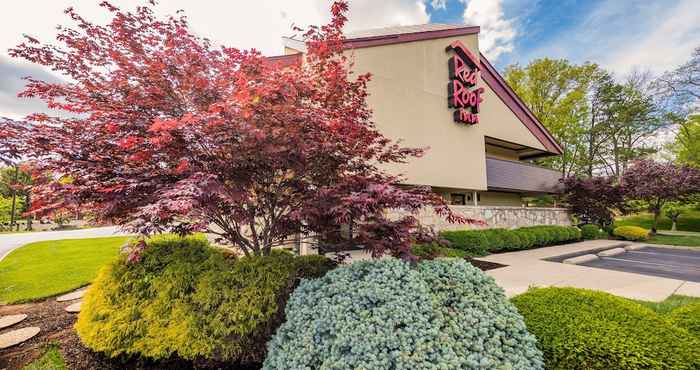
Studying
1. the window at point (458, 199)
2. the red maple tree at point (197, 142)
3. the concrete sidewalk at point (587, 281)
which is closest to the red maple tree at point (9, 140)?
the red maple tree at point (197, 142)

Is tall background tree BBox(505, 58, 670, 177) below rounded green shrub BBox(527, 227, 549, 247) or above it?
above

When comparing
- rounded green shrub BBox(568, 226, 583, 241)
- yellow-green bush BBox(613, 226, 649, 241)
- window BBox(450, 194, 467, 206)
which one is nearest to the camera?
rounded green shrub BBox(568, 226, 583, 241)

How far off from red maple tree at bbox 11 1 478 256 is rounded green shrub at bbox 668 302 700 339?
6.12 ft

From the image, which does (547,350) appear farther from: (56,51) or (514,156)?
(514,156)

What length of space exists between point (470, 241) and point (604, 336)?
265 inches

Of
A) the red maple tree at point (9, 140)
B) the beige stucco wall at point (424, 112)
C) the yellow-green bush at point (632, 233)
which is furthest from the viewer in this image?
the yellow-green bush at point (632, 233)

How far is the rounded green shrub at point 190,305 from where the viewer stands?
245 cm

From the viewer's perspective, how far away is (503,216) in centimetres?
1107

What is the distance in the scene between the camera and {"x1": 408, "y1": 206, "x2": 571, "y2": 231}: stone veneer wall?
9266 mm

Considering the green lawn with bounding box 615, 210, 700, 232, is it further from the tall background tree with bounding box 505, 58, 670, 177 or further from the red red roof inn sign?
the red red roof inn sign

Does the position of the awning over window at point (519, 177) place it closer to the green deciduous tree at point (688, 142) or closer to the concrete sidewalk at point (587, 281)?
the concrete sidewalk at point (587, 281)

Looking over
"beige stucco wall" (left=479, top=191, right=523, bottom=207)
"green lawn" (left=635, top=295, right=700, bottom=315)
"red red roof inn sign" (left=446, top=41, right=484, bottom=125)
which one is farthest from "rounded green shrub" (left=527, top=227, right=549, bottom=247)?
"green lawn" (left=635, top=295, right=700, bottom=315)

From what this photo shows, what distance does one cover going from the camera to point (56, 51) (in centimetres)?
296

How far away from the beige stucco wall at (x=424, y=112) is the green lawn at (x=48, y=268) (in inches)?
342
